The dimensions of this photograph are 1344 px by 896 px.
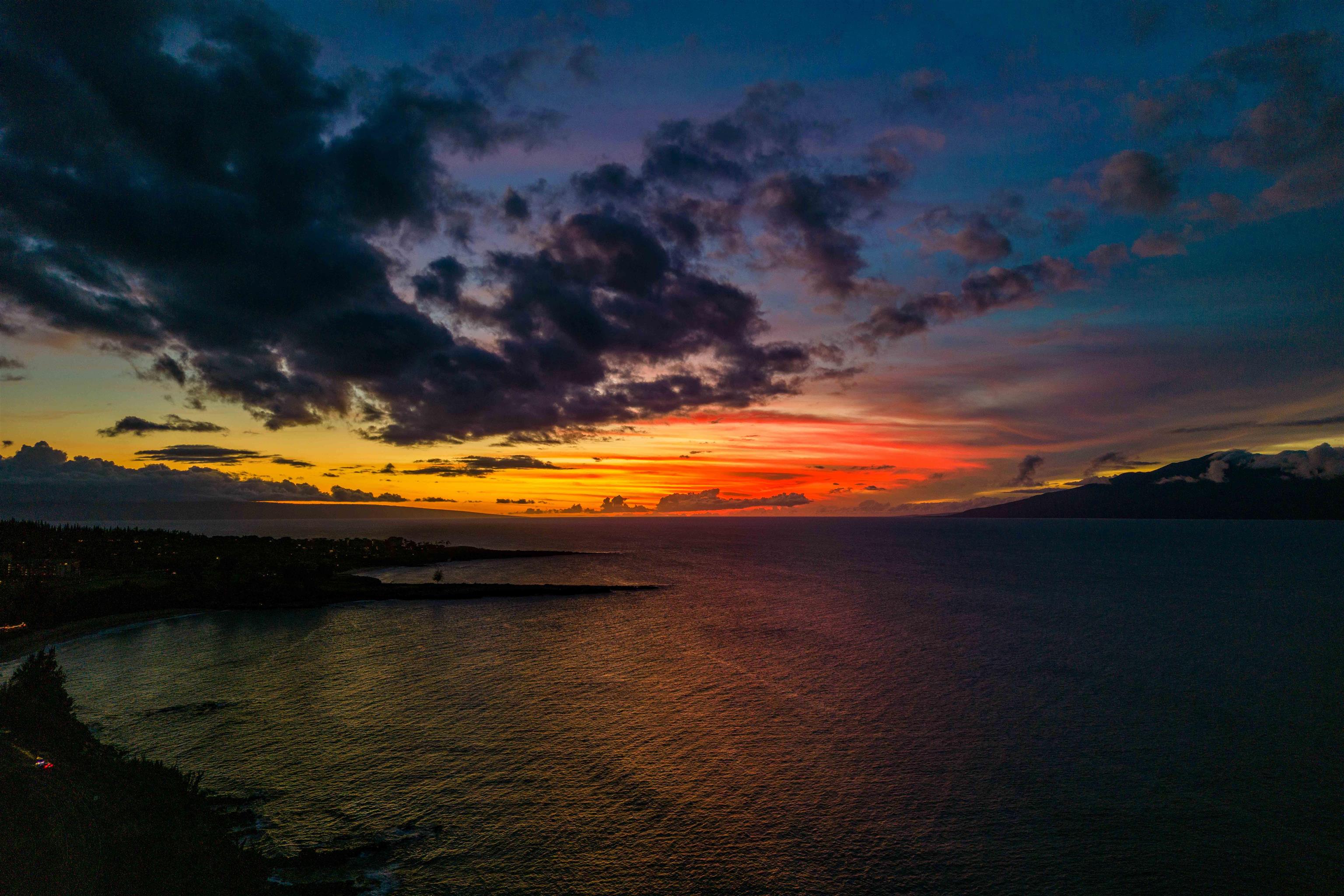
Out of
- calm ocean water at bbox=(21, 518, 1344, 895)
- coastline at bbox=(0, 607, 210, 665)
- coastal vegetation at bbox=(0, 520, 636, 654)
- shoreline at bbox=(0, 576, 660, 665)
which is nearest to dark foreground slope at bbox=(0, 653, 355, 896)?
calm ocean water at bbox=(21, 518, 1344, 895)

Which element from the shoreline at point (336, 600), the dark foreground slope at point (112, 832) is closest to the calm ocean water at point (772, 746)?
the dark foreground slope at point (112, 832)

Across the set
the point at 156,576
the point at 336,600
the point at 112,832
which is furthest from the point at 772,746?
the point at 156,576

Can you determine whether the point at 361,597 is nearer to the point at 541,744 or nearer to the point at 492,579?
the point at 492,579

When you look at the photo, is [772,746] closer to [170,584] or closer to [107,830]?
[107,830]

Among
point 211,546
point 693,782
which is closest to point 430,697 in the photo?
point 693,782

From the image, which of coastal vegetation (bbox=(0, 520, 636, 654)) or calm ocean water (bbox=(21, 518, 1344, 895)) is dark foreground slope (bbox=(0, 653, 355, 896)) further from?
coastal vegetation (bbox=(0, 520, 636, 654))
